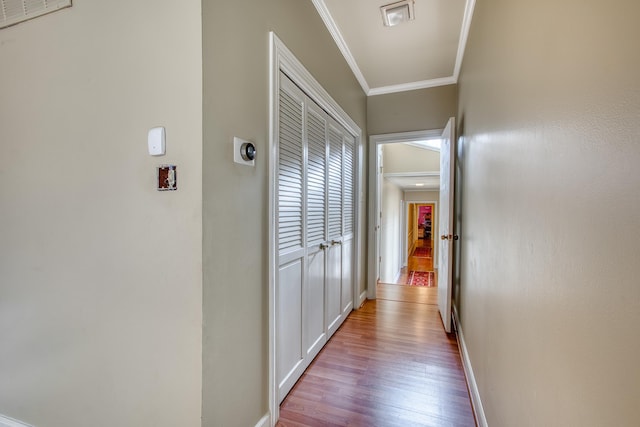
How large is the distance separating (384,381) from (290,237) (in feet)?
3.86

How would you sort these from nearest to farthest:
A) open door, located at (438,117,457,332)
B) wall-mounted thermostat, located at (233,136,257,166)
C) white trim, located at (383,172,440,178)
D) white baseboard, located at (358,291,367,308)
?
wall-mounted thermostat, located at (233,136,257,166) < open door, located at (438,117,457,332) < white baseboard, located at (358,291,367,308) < white trim, located at (383,172,440,178)

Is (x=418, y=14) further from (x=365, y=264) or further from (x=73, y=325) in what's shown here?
(x=73, y=325)

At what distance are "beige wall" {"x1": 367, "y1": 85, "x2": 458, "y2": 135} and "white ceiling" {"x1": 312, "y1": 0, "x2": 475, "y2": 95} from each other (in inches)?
3.7

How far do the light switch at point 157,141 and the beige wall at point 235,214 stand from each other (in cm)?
20

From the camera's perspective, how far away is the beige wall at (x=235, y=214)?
1092 millimetres

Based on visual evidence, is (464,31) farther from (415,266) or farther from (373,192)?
(415,266)

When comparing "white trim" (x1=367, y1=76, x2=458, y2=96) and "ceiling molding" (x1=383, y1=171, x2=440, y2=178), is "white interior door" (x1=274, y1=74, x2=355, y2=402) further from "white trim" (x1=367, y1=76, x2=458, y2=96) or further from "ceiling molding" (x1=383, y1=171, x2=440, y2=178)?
"ceiling molding" (x1=383, y1=171, x2=440, y2=178)

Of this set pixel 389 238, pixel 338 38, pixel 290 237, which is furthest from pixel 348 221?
pixel 389 238

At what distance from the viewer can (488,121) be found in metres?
1.52

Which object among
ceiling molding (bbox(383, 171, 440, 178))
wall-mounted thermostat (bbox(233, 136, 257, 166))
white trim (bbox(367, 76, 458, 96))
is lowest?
wall-mounted thermostat (bbox(233, 136, 257, 166))

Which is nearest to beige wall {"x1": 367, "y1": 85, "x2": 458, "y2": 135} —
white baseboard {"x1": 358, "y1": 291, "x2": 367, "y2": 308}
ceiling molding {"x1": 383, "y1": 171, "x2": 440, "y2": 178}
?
white baseboard {"x1": 358, "y1": 291, "x2": 367, "y2": 308}

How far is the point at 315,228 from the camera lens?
2.16m

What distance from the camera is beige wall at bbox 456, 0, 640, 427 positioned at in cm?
47

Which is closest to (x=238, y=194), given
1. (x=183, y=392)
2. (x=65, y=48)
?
(x=183, y=392)
